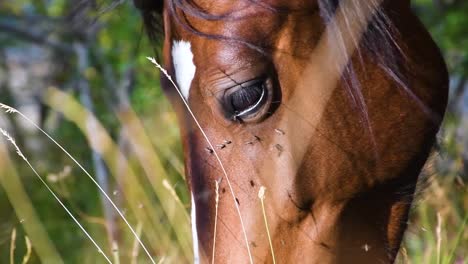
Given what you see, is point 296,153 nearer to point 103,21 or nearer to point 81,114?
point 81,114

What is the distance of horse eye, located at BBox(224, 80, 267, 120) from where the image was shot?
226 centimetres

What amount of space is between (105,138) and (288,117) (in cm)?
246

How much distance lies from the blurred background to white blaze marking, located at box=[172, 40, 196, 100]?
127 centimetres

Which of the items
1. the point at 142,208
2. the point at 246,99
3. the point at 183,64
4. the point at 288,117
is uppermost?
the point at 183,64

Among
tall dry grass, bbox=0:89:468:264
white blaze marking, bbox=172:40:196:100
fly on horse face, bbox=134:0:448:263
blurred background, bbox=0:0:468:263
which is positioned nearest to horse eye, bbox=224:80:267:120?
fly on horse face, bbox=134:0:448:263

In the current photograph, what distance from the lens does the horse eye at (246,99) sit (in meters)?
2.26

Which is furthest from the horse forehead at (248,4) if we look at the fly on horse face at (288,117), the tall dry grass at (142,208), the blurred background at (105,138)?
the blurred background at (105,138)

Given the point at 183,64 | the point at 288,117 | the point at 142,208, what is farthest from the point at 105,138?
the point at 288,117

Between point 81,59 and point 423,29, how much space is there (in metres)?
3.39

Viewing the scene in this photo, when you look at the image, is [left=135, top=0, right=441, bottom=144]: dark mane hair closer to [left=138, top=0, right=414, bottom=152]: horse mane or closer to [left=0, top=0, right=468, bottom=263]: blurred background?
[left=138, top=0, right=414, bottom=152]: horse mane

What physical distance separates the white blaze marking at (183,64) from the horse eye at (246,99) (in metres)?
0.14

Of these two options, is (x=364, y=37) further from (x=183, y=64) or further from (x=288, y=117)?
(x=183, y=64)

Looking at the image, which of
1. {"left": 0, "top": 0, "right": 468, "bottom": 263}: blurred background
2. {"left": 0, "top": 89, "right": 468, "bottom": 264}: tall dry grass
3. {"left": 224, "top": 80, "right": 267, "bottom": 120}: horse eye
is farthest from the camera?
{"left": 0, "top": 0, "right": 468, "bottom": 263}: blurred background

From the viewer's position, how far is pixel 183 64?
2.36m
